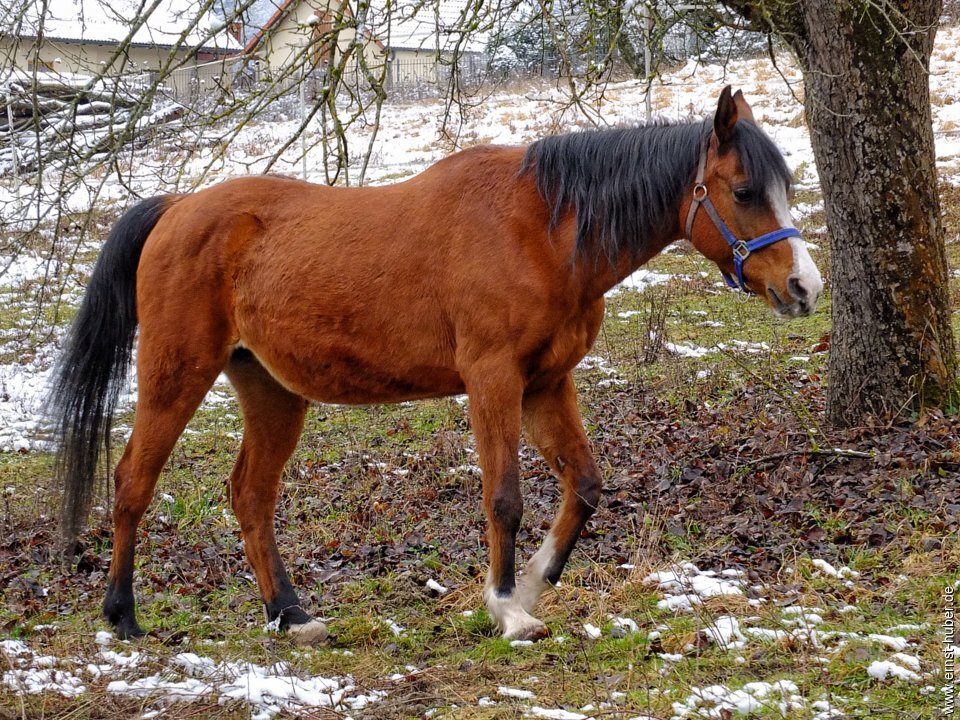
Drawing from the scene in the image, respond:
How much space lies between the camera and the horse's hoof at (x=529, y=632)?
4094 millimetres

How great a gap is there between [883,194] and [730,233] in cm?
225

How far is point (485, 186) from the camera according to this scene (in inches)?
180

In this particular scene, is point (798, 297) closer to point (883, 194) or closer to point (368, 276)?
point (368, 276)

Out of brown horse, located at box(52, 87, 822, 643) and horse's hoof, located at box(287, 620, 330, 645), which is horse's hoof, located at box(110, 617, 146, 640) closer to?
brown horse, located at box(52, 87, 822, 643)

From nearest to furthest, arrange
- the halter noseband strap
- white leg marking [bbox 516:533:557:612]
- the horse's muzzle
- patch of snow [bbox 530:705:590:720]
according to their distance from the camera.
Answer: patch of snow [bbox 530:705:590:720], the horse's muzzle, the halter noseband strap, white leg marking [bbox 516:533:557:612]

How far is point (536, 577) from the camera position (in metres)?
4.46

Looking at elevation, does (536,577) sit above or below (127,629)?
above

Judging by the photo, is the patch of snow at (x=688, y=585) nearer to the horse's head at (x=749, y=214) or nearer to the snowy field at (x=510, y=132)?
the horse's head at (x=749, y=214)

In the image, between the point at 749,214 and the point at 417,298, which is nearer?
the point at 749,214

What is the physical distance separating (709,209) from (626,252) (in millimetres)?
423

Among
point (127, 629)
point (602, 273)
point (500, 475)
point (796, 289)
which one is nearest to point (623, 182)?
point (602, 273)

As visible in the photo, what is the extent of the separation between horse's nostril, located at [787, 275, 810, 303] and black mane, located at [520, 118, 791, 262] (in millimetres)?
689

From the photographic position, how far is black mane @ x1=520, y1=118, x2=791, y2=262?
4262mm

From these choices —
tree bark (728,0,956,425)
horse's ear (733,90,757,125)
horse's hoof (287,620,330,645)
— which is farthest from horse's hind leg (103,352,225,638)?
tree bark (728,0,956,425)
